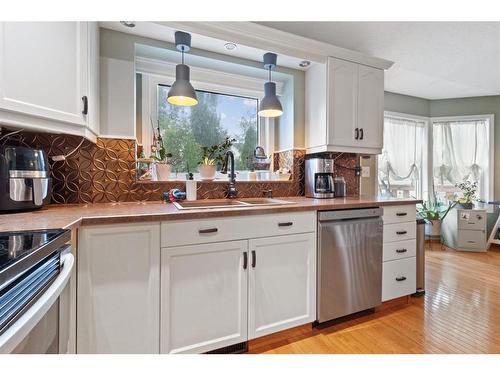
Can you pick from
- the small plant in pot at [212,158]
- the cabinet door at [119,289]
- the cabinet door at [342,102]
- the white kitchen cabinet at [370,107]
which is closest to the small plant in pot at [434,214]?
the white kitchen cabinet at [370,107]

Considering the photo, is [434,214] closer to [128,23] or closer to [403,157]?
[403,157]

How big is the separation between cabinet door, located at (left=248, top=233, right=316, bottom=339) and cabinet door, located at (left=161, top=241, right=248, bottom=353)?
0.08 metres

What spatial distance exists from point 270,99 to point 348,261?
1.49 meters

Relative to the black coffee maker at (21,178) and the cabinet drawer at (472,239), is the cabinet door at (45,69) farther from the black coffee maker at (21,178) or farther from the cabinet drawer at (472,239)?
the cabinet drawer at (472,239)

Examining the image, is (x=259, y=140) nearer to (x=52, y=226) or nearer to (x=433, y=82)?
(x=52, y=226)

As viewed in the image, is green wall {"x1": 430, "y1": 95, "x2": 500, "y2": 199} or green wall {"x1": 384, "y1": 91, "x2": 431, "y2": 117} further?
green wall {"x1": 430, "y1": 95, "x2": 500, "y2": 199}

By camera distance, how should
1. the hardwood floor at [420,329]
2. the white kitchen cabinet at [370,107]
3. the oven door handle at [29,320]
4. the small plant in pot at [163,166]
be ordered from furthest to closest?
the white kitchen cabinet at [370,107] < the small plant in pot at [163,166] < the hardwood floor at [420,329] < the oven door handle at [29,320]

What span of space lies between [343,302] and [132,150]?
6.21 feet

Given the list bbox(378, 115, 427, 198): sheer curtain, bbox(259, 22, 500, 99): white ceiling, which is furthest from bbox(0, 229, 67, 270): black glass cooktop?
bbox(378, 115, 427, 198): sheer curtain

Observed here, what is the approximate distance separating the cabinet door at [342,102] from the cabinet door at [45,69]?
1.80m

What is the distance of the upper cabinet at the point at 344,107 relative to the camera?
2.13m

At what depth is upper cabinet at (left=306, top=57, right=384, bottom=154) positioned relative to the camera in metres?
2.13

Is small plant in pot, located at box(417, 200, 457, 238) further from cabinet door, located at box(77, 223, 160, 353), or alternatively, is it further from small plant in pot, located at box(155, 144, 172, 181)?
cabinet door, located at box(77, 223, 160, 353)

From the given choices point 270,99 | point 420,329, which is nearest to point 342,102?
point 270,99
